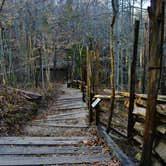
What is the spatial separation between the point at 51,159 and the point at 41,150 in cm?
56

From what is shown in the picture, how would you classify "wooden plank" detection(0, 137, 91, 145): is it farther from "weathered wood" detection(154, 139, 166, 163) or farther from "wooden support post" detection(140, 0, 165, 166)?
"wooden support post" detection(140, 0, 165, 166)

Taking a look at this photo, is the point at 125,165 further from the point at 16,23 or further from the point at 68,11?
the point at 16,23

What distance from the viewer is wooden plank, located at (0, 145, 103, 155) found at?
472 cm

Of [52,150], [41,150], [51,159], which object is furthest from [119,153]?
[41,150]

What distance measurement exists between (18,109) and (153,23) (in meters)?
6.15

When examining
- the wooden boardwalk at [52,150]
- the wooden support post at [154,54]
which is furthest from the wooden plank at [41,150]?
the wooden support post at [154,54]

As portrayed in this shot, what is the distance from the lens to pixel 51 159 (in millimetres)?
4395

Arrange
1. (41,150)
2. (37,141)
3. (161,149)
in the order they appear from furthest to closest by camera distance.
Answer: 1. (37,141)
2. (41,150)
3. (161,149)

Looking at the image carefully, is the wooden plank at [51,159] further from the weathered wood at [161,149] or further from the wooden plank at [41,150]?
the weathered wood at [161,149]

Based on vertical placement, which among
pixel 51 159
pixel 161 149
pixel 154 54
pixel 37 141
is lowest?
pixel 37 141

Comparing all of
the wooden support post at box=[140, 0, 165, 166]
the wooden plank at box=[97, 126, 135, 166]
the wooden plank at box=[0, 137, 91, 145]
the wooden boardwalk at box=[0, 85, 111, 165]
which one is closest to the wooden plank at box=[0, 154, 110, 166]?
the wooden boardwalk at box=[0, 85, 111, 165]

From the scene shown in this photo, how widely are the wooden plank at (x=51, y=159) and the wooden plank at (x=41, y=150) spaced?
0.26 metres

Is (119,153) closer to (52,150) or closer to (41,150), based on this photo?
(52,150)

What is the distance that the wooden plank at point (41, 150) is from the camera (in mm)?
4718
